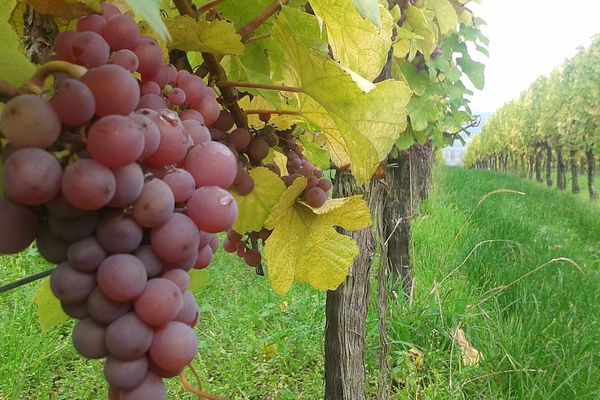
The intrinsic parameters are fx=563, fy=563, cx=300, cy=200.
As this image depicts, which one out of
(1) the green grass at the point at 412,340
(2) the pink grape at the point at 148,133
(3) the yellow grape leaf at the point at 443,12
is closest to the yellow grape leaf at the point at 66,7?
(2) the pink grape at the point at 148,133

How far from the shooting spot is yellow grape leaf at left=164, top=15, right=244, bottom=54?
1.76ft

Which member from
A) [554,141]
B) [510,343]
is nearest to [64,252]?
[510,343]

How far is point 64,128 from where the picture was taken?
1.02ft

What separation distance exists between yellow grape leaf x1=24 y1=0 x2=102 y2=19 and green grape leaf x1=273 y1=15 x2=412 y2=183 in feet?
0.73

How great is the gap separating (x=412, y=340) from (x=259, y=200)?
2337 millimetres

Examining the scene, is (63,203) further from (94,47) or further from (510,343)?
(510,343)

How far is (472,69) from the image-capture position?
2852 millimetres

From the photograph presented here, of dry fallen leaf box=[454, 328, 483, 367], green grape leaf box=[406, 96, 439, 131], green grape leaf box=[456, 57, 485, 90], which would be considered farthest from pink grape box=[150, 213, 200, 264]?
green grape leaf box=[456, 57, 485, 90]

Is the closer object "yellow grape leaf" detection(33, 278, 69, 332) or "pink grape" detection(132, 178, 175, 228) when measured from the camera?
"pink grape" detection(132, 178, 175, 228)

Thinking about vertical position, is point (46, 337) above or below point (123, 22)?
below

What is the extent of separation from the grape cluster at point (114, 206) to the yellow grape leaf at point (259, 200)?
281 mm

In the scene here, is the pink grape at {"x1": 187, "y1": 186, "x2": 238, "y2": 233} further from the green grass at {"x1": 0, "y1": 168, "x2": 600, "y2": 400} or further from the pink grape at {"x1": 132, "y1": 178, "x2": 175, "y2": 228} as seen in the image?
the green grass at {"x1": 0, "y1": 168, "x2": 600, "y2": 400}

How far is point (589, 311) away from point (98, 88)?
3191mm

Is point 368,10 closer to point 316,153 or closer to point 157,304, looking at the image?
point 157,304
